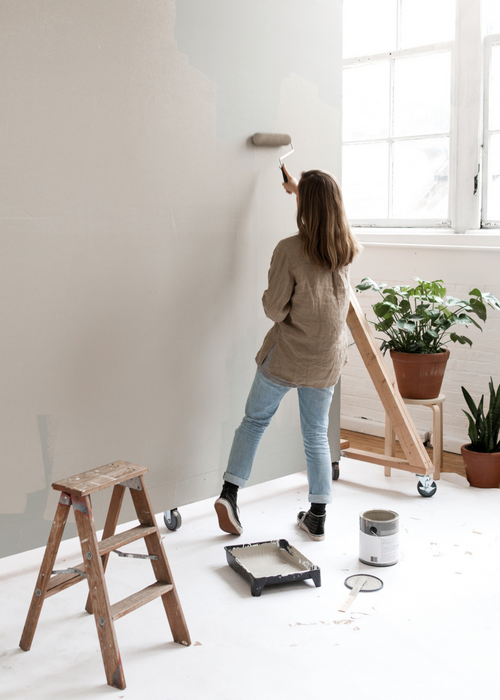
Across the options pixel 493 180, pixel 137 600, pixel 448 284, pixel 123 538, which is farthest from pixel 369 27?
pixel 137 600

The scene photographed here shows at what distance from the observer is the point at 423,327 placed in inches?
128

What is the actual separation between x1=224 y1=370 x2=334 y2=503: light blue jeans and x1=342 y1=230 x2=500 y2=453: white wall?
1.32m

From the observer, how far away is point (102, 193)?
2301mm

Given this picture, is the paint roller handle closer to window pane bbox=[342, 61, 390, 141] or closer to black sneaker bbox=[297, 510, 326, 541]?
black sneaker bbox=[297, 510, 326, 541]

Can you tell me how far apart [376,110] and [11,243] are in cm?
268

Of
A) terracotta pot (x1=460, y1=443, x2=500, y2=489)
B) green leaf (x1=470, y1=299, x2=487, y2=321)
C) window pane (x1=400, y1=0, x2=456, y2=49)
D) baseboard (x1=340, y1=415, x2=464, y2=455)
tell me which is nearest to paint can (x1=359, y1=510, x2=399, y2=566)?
terracotta pot (x1=460, y1=443, x2=500, y2=489)

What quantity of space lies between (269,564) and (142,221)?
1.27 m

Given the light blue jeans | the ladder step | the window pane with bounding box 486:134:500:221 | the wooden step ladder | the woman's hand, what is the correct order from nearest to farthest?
the wooden step ladder → the ladder step → the light blue jeans → the woman's hand → the window pane with bounding box 486:134:500:221

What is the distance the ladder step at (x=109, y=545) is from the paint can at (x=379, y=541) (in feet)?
2.70

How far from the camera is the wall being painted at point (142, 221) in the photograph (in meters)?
2.15

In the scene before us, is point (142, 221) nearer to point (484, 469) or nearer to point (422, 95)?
point (484, 469)

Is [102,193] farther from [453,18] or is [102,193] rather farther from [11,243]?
[453,18]

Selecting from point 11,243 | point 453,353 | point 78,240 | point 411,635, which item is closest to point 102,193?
point 78,240

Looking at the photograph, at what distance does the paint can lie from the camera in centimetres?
239
